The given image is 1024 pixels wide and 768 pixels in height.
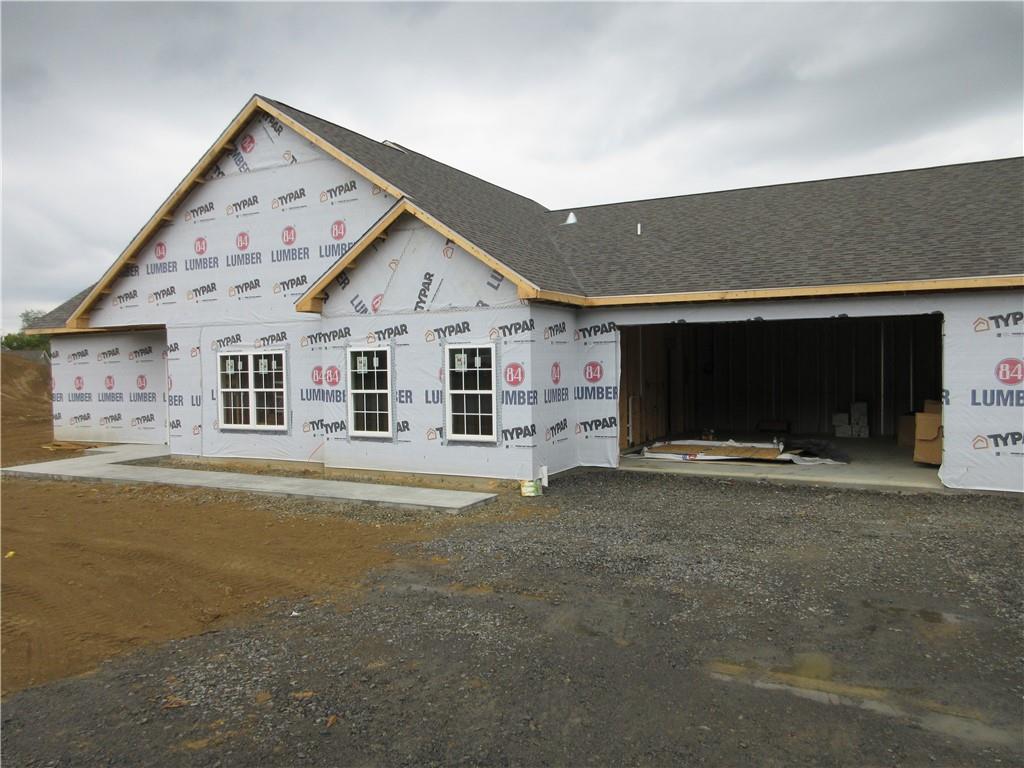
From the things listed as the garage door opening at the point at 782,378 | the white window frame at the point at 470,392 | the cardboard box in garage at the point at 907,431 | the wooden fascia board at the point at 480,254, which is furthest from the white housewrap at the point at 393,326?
the cardboard box in garage at the point at 907,431

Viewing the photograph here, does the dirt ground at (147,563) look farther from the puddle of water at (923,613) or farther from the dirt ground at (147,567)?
the puddle of water at (923,613)

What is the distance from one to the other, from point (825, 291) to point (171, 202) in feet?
44.0

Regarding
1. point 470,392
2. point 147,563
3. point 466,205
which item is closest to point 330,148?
point 466,205

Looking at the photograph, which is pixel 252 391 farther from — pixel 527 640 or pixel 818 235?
pixel 818 235

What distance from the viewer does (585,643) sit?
17.5 ft

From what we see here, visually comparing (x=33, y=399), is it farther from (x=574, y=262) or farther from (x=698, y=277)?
(x=698, y=277)

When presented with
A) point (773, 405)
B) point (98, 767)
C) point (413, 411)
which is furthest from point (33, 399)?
point (98, 767)

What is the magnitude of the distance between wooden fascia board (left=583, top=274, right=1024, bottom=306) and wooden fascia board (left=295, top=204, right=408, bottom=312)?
362 centimetres

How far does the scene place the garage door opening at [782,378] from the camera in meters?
16.5

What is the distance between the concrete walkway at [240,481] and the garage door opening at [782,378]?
572cm

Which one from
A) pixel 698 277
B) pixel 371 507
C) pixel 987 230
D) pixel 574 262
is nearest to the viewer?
pixel 371 507

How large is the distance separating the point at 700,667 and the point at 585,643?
2.86ft

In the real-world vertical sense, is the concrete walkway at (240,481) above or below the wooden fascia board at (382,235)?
below

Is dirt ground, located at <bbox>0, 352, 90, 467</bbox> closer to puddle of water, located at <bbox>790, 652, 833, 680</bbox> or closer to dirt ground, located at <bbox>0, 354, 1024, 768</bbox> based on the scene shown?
dirt ground, located at <bbox>0, 354, 1024, 768</bbox>
